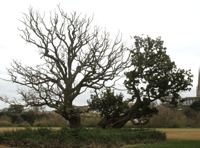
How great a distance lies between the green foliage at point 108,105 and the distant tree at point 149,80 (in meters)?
0.09

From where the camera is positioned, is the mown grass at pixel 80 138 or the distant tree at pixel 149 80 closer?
the mown grass at pixel 80 138

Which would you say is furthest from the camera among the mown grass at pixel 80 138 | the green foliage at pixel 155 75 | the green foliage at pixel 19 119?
the green foliage at pixel 19 119

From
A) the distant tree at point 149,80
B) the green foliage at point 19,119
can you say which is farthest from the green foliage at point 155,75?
the green foliage at point 19,119

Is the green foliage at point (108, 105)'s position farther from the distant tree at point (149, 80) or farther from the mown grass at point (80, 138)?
the mown grass at point (80, 138)

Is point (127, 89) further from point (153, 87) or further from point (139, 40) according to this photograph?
point (139, 40)

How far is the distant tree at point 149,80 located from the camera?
53.1ft

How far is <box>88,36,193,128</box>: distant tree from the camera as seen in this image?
1619cm

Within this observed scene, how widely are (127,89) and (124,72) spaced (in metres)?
1.49

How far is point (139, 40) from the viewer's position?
18.0 metres

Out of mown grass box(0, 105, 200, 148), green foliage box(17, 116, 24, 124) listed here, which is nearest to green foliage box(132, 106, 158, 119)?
mown grass box(0, 105, 200, 148)

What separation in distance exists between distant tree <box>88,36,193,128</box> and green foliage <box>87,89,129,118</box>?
0.30ft

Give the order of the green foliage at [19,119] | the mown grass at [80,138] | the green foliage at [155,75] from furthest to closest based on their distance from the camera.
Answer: the green foliage at [19,119] → the green foliage at [155,75] → the mown grass at [80,138]

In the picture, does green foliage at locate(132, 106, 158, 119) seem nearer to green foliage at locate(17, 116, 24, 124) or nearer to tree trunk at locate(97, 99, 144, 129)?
tree trunk at locate(97, 99, 144, 129)

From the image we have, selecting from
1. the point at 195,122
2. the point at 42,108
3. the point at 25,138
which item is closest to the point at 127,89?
the point at 42,108
